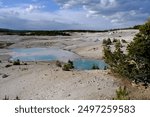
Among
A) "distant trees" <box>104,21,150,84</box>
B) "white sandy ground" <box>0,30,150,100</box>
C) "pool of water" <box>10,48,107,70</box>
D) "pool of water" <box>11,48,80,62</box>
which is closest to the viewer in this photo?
"white sandy ground" <box>0,30,150,100</box>

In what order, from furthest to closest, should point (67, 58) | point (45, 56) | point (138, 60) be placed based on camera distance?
point (45, 56)
point (67, 58)
point (138, 60)

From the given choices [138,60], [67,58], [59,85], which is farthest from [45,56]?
[138,60]

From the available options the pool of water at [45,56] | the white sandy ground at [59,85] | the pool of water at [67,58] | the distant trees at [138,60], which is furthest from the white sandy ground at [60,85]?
the pool of water at [45,56]

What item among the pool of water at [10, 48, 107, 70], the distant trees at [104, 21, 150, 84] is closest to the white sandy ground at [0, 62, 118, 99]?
the distant trees at [104, 21, 150, 84]

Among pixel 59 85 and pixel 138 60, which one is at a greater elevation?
pixel 138 60

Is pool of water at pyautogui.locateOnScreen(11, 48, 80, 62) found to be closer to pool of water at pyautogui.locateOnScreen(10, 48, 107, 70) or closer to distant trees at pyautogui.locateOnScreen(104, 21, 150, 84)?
pool of water at pyautogui.locateOnScreen(10, 48, 107, 70)

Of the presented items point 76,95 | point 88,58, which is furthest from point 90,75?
point 88,58

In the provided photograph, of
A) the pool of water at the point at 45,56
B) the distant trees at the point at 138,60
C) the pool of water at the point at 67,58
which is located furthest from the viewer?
the pool of water at the point at 45,56

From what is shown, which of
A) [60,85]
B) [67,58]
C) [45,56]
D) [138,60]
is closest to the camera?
[138,60]

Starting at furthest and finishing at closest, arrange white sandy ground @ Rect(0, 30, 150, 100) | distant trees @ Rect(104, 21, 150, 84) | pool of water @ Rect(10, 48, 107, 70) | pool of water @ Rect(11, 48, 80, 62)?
pool of water @ Rect(11, 48, 80, 62)
pool of water @ Rect(10, 48, 107, 70)
distant trees @ Rect(104, 21, 150, 84)
white sandy ground @ Rect(0, 30, 150, 100)

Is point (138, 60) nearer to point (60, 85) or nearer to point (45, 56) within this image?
point (60, 85)

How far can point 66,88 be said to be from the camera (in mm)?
19547

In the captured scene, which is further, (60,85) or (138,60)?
(60,85)

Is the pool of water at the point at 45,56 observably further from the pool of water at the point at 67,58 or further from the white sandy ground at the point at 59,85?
the white sandy ground at the point at 59,85
